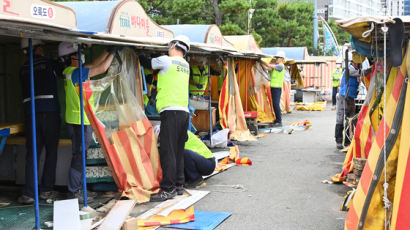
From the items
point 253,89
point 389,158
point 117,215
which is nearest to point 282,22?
point 253,89

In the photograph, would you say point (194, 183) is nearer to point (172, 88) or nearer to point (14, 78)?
point (172, 88)

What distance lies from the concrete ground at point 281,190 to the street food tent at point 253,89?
291 centimetres

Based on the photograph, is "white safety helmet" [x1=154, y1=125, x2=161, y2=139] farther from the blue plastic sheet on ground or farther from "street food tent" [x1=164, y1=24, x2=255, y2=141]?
"street food tent" [x1=164, y1=24, x2=255, y2=141]

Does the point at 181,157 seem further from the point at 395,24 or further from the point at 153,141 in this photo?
the point at 395,24

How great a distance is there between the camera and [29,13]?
7.41 metres

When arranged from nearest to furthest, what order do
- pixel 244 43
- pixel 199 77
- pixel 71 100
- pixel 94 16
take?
pixel 71 100 < pixel 94 16 < pixel 199 77 < pixel 244 43

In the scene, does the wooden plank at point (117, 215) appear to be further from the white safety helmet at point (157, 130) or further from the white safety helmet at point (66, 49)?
the white safety helmet at point (66, 49)

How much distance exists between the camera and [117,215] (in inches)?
217

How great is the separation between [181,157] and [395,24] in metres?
3.69

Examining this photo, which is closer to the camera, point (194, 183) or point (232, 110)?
point (194, 183)

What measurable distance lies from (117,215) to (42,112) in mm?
1739

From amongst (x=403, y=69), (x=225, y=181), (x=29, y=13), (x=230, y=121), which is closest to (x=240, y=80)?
(x=230, y=121)

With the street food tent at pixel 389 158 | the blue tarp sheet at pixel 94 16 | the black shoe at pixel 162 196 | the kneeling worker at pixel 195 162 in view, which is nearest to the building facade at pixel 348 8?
the blue tarp sheet at pixel 94 16

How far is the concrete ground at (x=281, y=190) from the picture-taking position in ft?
19.1
